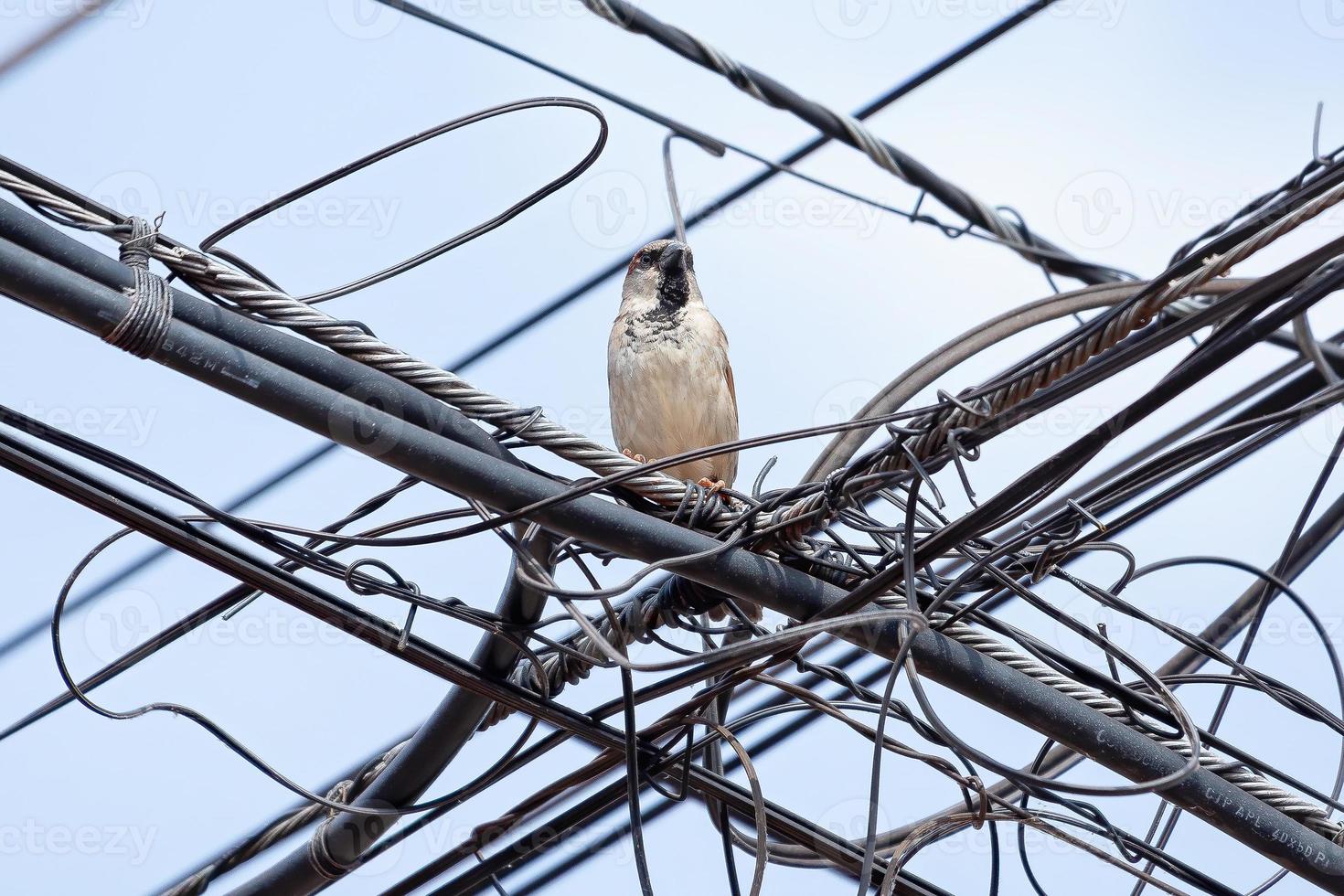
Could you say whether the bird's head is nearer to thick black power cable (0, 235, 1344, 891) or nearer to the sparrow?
the sparrow

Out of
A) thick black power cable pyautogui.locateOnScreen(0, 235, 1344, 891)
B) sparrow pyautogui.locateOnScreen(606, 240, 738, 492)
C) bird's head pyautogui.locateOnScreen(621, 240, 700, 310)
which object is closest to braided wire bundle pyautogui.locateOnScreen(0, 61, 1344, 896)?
thick black power cable pyautogui.locateOnScreen(0, 235, 1344, 891)

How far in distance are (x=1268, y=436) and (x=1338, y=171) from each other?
24.0 inches

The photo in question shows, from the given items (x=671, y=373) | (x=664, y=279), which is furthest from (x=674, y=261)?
(x=671, y=373)

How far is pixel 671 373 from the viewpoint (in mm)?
4023

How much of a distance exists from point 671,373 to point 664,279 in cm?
41

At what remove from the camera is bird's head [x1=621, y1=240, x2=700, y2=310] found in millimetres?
4211

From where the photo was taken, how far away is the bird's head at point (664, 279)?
13.8 feet

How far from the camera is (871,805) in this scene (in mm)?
Result: 2195

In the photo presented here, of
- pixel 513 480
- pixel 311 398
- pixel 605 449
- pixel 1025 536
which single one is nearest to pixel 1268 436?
pixel 1025 536

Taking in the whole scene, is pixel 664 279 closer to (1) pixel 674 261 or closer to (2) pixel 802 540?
(1) pixel 674 261

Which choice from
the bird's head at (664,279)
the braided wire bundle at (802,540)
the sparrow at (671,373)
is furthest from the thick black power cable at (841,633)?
the bird's head at (664,279)

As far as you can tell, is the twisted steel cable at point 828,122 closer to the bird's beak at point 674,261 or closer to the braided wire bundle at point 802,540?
the bird's beak at point 674,261

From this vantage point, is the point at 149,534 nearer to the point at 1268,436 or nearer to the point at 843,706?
the point at 843,706

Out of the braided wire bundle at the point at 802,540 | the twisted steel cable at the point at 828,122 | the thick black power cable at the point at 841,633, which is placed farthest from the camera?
the twisted steel cable at the point at 828,122
